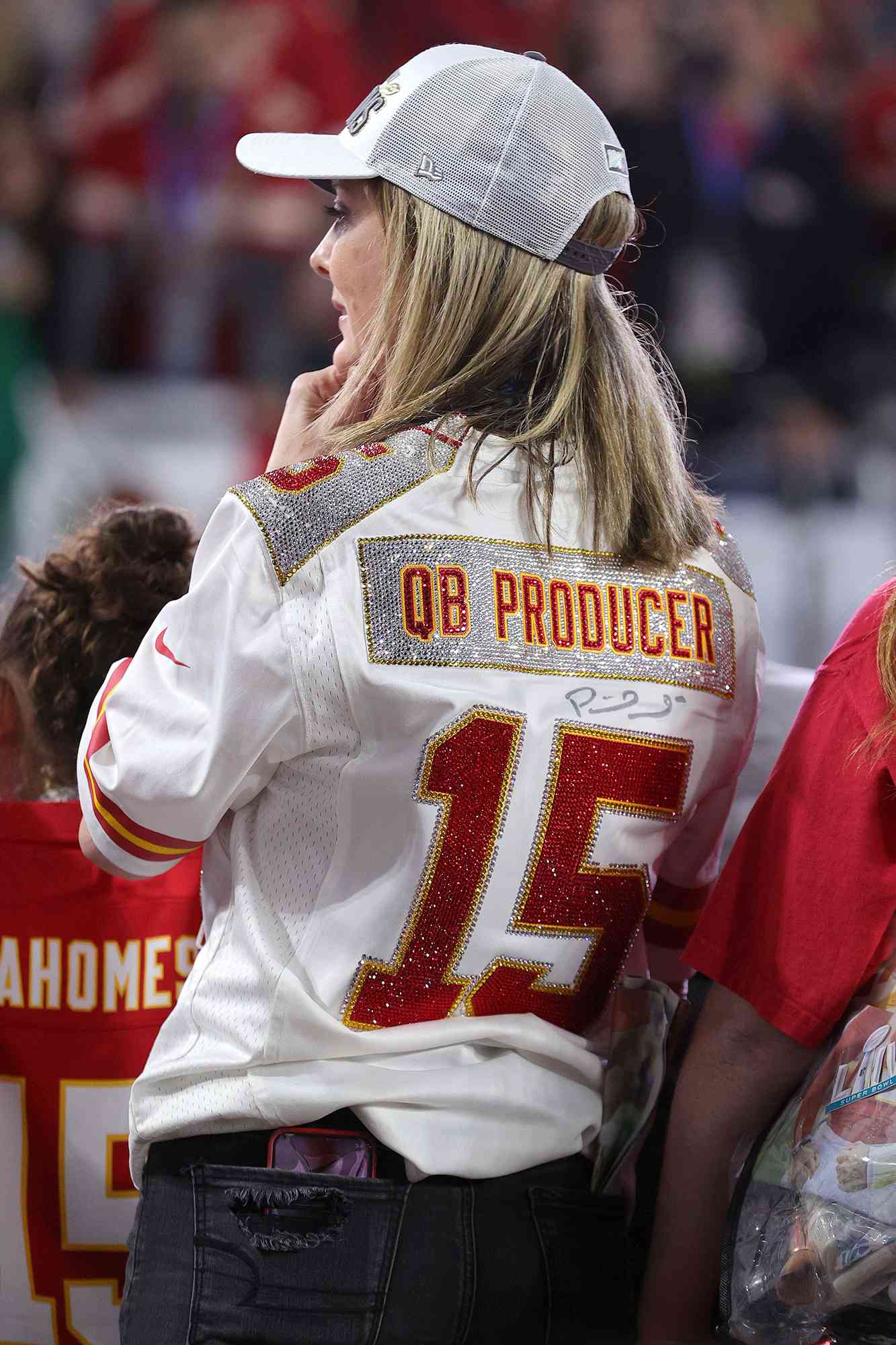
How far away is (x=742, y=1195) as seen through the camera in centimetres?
85

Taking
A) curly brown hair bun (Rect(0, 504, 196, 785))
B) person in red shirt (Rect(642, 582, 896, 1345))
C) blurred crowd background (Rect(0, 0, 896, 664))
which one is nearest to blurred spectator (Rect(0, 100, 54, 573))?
blurred crowd background (Rect(0, 0, 896, 664))

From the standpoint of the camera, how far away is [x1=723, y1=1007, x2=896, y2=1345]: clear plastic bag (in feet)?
2.43

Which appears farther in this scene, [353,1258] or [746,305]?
[746,305]

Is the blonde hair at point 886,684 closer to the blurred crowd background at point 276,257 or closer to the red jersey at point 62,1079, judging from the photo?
the red jersey at point 62,1079

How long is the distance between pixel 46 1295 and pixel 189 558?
620mm

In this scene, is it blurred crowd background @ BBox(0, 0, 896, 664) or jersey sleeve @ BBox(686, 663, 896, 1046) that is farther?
blurred crowd background @ BBox(0, 0, 896, 664)

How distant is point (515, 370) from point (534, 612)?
0.17 m

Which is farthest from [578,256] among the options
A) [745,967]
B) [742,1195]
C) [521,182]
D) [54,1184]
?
[54,1184]

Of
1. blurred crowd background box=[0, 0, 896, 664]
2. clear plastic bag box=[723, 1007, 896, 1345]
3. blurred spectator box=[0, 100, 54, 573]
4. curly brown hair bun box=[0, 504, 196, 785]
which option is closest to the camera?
clear plastic bag box=[723, 1007, 896, 1345]

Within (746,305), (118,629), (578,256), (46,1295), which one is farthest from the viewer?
(746,305)

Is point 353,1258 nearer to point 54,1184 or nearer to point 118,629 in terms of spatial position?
point 54,1184

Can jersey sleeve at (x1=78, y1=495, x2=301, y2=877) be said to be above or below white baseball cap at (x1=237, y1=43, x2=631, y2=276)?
below

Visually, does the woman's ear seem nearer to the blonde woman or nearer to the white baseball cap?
the blonde woman
